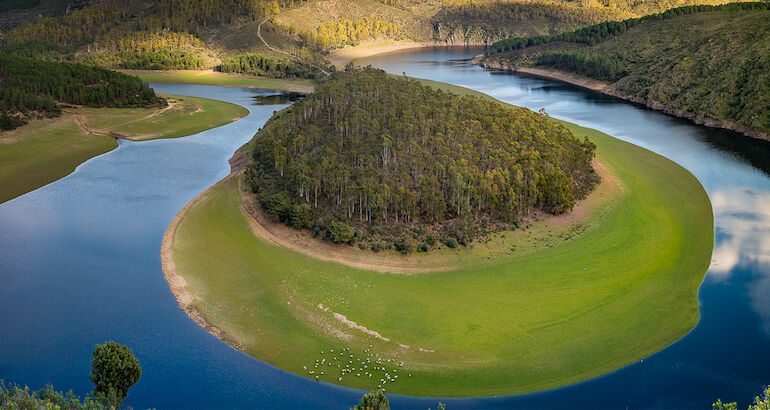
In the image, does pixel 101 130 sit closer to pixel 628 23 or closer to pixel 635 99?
pixel 635 99

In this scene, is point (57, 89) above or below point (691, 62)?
below

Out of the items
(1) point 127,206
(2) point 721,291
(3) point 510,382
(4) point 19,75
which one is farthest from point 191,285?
(4) point 19,75

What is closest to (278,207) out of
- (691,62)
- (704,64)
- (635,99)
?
(704,64)

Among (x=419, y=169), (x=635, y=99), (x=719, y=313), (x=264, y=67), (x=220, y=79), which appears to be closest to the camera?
(x=719, y=313)

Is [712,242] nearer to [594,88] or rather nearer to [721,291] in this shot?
[721,291]

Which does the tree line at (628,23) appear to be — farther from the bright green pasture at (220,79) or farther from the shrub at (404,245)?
the shrub at (404,245)
